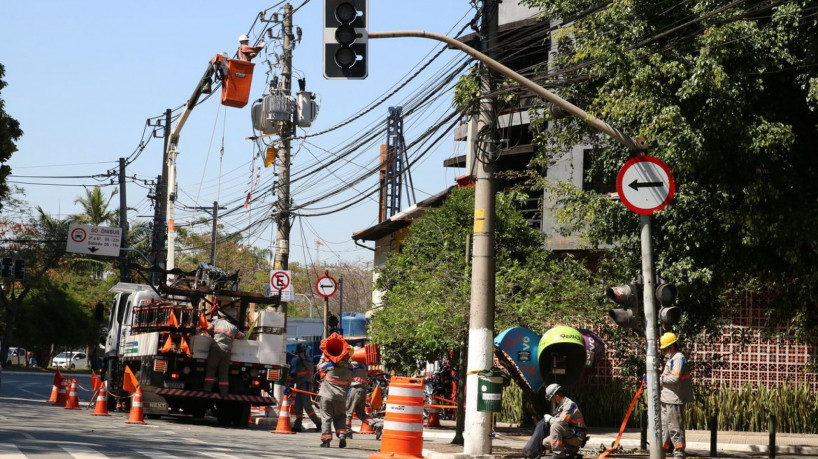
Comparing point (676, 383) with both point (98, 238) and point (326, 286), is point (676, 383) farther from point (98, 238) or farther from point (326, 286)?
point (98, 238)

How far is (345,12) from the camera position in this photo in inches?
478

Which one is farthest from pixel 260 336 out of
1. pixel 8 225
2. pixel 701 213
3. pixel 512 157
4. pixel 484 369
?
pixel 8 225

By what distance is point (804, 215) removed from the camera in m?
14.9

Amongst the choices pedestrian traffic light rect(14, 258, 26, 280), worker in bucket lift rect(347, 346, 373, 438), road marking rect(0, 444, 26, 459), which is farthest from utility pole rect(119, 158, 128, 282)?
road marking rect(0, 444, 26, 459)

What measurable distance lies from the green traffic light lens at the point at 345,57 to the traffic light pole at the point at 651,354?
396 cm

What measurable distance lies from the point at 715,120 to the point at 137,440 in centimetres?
943

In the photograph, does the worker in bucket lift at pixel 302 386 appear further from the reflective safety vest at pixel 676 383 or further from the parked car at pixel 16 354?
the parked car at pixel 16 354

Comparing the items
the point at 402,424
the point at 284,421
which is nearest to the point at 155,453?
the point at 402,424

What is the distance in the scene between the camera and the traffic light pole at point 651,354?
12211mm

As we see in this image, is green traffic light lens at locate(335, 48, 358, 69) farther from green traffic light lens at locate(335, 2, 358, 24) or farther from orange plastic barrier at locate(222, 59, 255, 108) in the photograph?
orange plastic barrier at locate(222, 59, 255, 108)

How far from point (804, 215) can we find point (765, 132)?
1.41m

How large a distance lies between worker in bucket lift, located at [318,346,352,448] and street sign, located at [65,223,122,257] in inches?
1323

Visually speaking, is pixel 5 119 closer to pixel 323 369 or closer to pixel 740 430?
pixel 323 369

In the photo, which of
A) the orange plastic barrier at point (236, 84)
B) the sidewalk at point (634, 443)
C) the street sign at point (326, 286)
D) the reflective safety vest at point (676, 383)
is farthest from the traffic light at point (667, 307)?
the orange plastic barrier at point (236, 84)
